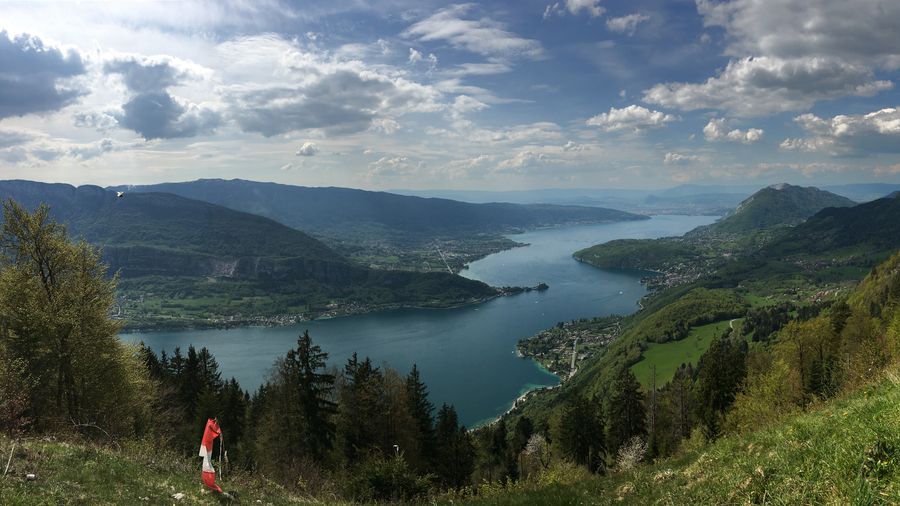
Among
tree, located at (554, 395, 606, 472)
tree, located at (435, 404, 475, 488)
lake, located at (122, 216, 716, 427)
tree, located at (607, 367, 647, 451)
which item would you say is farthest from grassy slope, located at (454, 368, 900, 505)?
lake, located at (122, 216, 716, 427)

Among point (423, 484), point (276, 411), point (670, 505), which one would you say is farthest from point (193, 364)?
point (670, 505)

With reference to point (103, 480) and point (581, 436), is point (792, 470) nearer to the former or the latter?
point (103, 480)

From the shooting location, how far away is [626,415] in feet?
146

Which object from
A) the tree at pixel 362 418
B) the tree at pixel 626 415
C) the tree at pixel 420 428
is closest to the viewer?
Answer: the tree at pixel 362 418

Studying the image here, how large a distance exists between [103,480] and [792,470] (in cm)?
1524

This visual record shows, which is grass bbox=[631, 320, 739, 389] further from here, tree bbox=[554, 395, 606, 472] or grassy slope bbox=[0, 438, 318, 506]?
grassy slope bbox=[0, 438, 318, 506]

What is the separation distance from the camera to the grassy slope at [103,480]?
1006cm

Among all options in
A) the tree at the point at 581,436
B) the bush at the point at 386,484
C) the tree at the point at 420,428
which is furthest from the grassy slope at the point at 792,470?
the tree at the point at 581,436

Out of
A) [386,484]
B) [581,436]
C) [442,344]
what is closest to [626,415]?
[581,436]

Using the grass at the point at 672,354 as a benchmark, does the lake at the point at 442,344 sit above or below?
below

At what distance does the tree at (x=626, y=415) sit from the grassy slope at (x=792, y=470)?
33.5 meters

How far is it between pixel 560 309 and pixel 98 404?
566 feet

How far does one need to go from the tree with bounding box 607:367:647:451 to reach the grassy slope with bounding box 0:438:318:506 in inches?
1433

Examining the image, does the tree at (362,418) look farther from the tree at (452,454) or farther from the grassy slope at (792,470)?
the grassy slope at (792,470)
